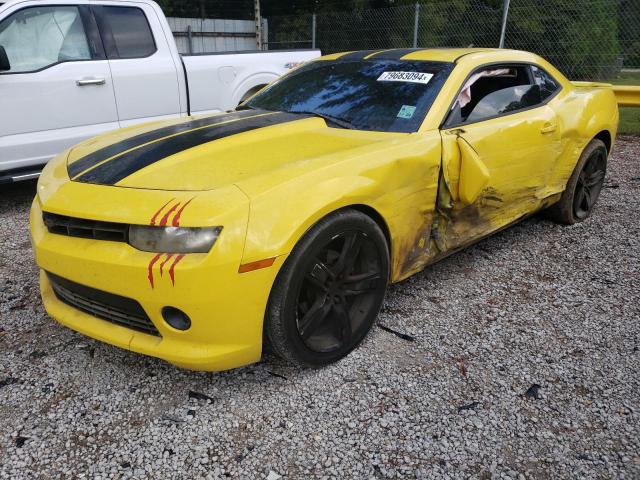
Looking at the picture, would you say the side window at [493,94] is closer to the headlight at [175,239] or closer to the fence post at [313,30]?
the headlight at [175,239]

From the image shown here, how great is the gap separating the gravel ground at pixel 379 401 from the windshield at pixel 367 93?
111 centimetres

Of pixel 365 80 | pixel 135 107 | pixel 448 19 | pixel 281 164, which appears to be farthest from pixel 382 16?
pixel 281 164

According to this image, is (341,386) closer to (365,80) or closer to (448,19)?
(365,80)

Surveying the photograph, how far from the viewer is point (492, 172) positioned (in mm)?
3328

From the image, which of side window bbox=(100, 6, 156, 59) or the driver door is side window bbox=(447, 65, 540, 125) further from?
side window bbox=(100, 6, 156, 59)

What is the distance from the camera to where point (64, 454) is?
6.93 ft

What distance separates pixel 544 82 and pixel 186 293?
3270 mm

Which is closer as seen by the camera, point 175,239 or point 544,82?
point 175,239

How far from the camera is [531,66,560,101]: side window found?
4012 mm

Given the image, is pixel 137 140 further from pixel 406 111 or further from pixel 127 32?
pixel 127 32

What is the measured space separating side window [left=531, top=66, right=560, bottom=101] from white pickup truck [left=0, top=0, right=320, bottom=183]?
3.27 meters

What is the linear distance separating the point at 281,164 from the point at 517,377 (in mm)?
1538

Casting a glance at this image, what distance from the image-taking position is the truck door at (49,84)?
4.66 metres

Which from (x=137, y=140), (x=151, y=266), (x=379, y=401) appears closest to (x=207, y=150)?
(x=137, y=140)
